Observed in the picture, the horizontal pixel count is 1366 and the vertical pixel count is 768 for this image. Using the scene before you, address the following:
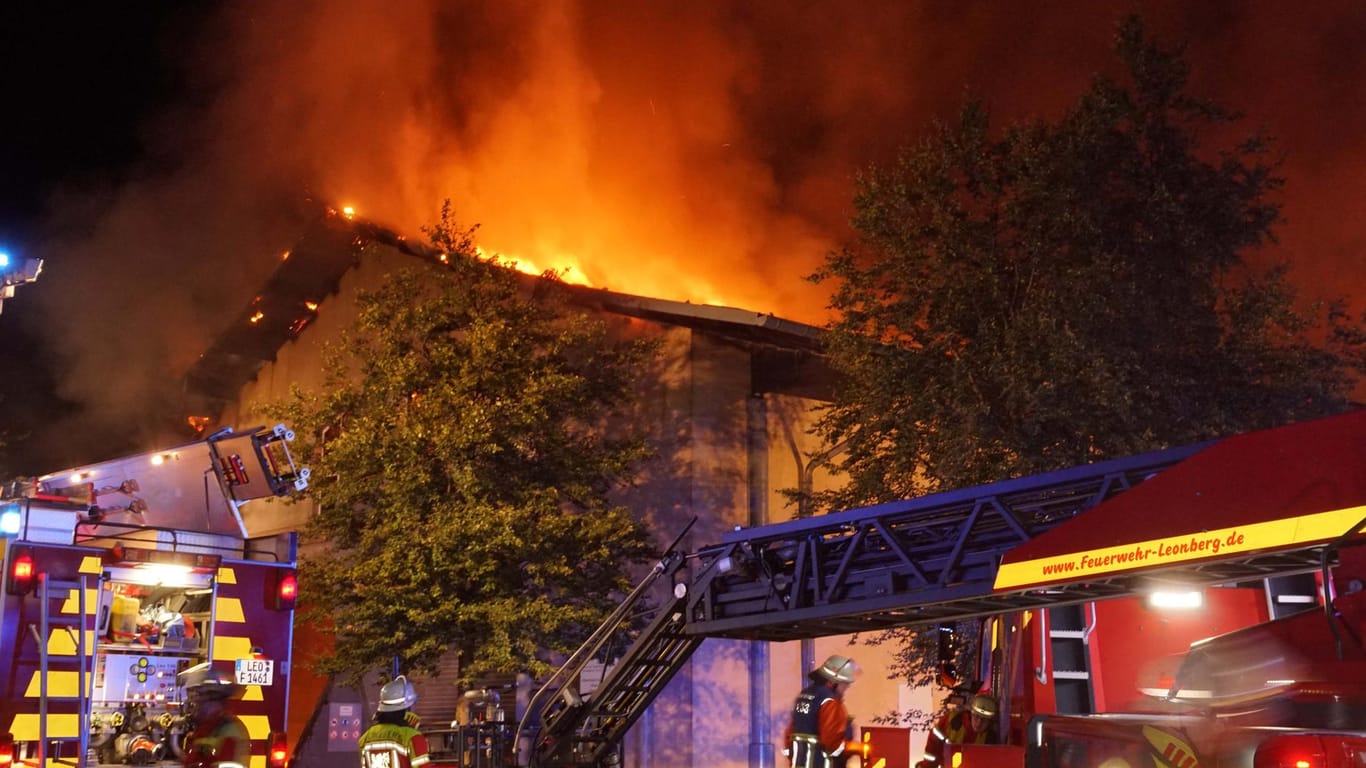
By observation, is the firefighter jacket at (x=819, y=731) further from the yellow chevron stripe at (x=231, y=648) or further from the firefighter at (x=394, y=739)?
the yellow chevron stripe at (x=231, y=648)

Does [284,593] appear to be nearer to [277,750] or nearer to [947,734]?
[277,750]

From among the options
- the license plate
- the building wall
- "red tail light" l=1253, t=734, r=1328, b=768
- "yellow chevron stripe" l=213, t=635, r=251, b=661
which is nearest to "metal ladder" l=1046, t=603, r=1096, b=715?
"red tail light" l=1253, t=734, r=1328, b=768

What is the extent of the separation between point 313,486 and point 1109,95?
11804 millimetres

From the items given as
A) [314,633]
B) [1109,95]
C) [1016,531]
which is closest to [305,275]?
[314,633]

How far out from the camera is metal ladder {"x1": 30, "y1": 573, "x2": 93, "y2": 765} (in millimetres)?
7387

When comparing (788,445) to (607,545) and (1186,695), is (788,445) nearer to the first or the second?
(607,545)

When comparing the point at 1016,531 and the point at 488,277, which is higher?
the point at 488,277

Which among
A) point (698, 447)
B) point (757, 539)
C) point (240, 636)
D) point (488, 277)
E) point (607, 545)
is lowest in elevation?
point (240, 636)

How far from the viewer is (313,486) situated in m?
17.3

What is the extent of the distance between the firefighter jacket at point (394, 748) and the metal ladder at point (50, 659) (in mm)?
1936

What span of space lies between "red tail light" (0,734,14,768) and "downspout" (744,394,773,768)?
11849 millimetres

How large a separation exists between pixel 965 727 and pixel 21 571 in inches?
251

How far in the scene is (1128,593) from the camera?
6527mm

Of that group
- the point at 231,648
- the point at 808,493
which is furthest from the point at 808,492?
the point at 231,648
